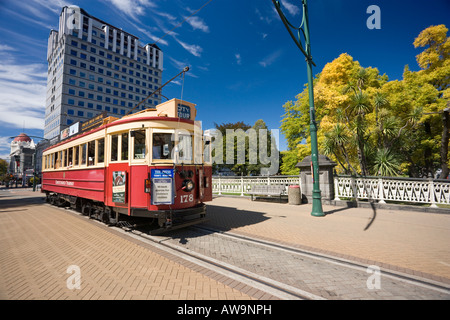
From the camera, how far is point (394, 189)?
9.18m

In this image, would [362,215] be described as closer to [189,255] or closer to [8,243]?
[189,255]

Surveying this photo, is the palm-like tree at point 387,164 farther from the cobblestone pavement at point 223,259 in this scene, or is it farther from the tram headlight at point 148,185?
the tram headlight at point 148,185

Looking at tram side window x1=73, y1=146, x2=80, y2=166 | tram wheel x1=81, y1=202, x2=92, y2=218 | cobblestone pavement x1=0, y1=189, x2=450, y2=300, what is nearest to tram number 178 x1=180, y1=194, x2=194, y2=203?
cobblestone pavement x1=0, y1=189, x2=450, y2=300

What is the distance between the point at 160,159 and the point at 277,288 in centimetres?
412

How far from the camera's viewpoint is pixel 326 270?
142 inches

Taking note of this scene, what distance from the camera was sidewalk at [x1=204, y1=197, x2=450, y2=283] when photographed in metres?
3.97

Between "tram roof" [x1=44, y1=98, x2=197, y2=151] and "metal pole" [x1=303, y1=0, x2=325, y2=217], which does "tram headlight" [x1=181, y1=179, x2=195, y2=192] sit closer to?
"tram roof" [x1=44, y1=98, x2=197, y2=151]

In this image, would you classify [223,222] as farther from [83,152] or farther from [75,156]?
[75,156]

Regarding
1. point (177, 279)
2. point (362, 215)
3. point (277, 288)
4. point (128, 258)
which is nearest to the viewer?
point (277, 288)

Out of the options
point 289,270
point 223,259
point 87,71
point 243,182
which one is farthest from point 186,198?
point 87,71

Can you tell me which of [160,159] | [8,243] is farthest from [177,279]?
[8,243]

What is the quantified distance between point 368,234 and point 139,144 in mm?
6949

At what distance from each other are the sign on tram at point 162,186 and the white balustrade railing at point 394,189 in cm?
899

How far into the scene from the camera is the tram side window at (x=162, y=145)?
564 cm
